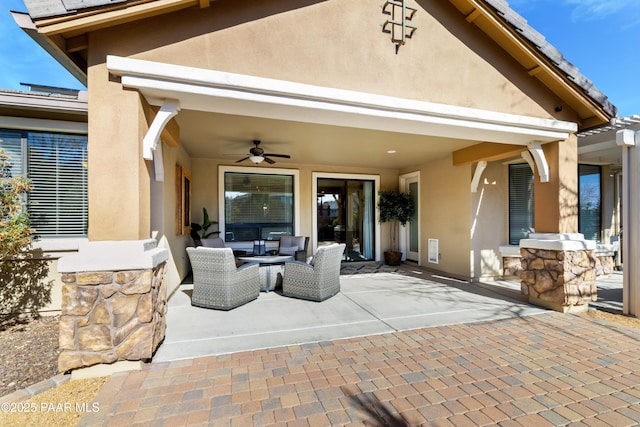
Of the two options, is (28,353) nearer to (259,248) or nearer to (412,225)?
(259,248)

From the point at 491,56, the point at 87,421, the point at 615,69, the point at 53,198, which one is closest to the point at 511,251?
the point at 491,56

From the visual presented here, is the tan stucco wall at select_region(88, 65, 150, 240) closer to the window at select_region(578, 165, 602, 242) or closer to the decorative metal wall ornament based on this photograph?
the decorative metal wall ornament

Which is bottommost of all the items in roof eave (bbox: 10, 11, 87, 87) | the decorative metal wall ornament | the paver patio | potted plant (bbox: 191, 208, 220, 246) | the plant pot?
the paver patio

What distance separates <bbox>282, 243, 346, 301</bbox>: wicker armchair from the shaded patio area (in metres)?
0.14

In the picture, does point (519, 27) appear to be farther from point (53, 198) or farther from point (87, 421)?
point (53, 198)

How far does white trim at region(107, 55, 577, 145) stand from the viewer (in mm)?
2701

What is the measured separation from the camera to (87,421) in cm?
193

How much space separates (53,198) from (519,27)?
269 inches

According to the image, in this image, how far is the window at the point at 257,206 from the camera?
7.50 metres

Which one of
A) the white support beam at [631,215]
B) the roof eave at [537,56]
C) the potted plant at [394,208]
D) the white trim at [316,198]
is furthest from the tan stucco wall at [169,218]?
the white support beam at [631,215]

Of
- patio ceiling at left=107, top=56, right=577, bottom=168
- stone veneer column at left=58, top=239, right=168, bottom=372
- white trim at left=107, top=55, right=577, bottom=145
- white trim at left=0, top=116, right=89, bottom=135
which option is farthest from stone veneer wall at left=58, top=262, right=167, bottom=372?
white trim at left=0, top=116, right=89, bottom=135

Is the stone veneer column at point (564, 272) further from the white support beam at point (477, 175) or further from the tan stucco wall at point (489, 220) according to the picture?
the white support beam at point (477, 175)

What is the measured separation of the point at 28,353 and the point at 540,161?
23.2 ft

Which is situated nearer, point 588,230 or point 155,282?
point 155,282
